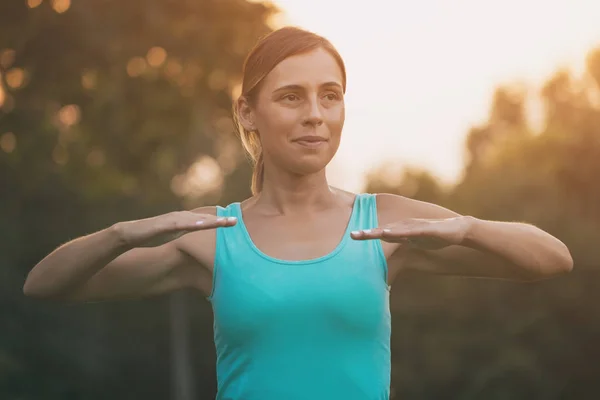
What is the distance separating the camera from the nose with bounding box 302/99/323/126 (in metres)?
3.83

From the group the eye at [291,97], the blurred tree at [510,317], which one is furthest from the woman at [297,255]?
the blurred tree at [510,317]

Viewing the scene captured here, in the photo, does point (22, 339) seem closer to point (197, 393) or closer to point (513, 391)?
point (197, 393)

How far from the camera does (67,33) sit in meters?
15.9

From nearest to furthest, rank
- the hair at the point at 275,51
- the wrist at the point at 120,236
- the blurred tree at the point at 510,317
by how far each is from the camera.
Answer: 1. the wrist at the point at 120,236
2. the hair at the point at 275,51
3. the blurred tree at the point at 510,317

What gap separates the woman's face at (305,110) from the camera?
12.7 ft

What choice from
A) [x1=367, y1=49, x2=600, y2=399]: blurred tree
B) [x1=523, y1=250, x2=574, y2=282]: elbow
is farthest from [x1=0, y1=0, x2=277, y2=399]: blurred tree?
[x1=523, y1=250, x2=574, y2=282]: elbow

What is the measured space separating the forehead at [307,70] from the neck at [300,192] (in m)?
0.34

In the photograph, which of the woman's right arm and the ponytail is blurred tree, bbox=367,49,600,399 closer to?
the ponytail

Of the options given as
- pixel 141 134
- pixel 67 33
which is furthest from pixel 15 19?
pixel 141 134

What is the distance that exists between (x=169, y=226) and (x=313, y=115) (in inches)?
27.1

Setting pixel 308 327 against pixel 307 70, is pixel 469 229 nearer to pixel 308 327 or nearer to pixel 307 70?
pixel 308 327

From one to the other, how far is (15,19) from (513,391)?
34.2 feet

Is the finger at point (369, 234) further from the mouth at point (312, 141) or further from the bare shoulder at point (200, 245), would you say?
the bare shoulder at point (200, 245)

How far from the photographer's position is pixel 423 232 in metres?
3.46
